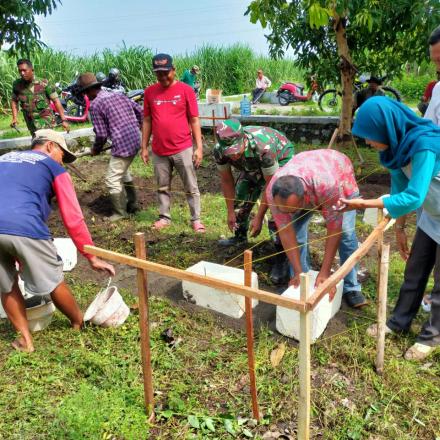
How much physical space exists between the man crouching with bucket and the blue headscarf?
1671 millimetres

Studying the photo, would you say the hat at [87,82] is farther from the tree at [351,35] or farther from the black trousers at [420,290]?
the black trousers at [420,290]

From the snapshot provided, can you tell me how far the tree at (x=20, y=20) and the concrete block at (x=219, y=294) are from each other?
4.49 m

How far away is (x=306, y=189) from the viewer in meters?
2.71

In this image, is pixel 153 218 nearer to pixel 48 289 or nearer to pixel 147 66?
pixel 48 289

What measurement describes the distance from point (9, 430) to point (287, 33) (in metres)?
6.68

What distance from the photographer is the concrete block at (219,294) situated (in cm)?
327

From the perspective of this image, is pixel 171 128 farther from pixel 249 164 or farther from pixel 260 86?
pixel 260 86

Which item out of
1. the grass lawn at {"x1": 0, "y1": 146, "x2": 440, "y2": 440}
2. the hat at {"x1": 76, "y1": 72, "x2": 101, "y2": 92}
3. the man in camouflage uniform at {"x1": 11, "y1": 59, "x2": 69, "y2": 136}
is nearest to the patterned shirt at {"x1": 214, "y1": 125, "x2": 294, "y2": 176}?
the grass lawn at {"x1": 0, "y1": 146, "x2": 440, "y2": 440}

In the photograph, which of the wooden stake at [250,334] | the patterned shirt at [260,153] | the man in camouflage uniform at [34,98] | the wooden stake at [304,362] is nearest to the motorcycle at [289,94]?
the man in camouflage uniform at [34,98]

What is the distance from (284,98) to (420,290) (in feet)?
49.1

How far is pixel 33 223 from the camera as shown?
104 inches

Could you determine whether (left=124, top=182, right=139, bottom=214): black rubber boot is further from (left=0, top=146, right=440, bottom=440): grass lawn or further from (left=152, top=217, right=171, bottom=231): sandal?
(left=0, top=146, right=440, bottom=440): grass lawn

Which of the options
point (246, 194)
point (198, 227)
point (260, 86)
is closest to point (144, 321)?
point (246, 194)

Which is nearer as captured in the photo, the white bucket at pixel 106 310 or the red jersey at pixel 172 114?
the white bucket at pixel 106 310
